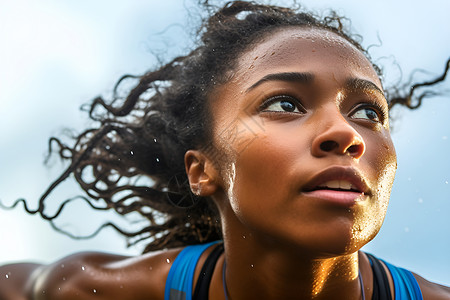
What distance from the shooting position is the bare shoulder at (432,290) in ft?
7.48

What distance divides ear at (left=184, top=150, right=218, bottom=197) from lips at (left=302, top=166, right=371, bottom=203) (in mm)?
640

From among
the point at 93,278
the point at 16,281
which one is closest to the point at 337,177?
the point at 93,278

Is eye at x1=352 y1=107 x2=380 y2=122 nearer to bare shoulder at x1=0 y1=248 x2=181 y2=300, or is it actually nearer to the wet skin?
the wet skin

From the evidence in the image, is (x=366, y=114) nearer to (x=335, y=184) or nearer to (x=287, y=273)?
(x=335, y=184)

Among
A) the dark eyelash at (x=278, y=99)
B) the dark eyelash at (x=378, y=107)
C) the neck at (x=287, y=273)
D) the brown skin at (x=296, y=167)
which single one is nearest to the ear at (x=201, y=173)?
the brown skin at (x=296, y=167)

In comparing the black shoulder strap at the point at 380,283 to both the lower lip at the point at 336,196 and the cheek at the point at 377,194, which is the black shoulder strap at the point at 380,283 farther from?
the lower lip at the point at 336,196

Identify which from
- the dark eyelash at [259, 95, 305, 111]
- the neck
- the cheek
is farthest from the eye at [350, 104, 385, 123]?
the neck

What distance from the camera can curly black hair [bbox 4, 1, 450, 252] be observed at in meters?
2.54

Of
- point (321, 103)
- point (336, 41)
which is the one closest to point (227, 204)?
point (321, 103)

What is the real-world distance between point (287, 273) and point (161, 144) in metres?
1.20

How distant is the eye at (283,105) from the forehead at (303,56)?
117 mm

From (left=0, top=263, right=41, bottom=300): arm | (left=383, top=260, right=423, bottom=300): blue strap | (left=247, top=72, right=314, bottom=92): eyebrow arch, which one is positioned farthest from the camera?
(left=0, top=263, right=41, bottom=300): arm

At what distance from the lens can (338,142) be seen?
5.19 feet

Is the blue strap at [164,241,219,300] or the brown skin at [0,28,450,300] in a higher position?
the brown skin at [0,28,450,300]
